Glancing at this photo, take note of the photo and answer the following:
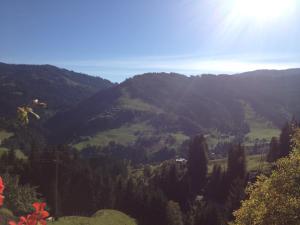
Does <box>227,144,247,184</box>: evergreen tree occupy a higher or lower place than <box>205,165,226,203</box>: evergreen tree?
higher

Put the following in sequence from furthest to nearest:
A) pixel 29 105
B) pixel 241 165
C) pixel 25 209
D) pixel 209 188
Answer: pixel 209 188
pixel 241 165
pixel 25 209
pixel 29 105

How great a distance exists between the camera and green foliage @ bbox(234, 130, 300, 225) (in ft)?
57.9

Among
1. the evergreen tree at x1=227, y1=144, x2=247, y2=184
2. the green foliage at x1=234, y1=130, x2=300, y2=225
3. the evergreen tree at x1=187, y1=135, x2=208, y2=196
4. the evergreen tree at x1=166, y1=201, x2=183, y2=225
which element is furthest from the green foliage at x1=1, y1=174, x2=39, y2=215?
the evergreen tree at x1=187, y1=135, x2=208, y2=196

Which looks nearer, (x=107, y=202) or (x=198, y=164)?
(x=107, y=202)

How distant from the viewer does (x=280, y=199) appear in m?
18.3

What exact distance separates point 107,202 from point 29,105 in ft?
242

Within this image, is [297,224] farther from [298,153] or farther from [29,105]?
[29,105]

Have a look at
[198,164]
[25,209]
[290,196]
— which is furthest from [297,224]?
[198,164]

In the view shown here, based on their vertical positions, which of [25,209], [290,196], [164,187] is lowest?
[164,187]

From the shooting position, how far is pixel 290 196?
58.4ft

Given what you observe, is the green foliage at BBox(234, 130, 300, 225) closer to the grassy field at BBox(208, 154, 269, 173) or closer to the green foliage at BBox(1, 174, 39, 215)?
the green foliage at BBox(1, 174, 39, 215)

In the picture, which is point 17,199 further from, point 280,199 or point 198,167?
point 198,167

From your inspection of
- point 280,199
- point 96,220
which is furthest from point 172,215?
point 280,199

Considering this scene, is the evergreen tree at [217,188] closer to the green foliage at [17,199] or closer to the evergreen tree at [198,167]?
the evergreen tree at [198,167]
